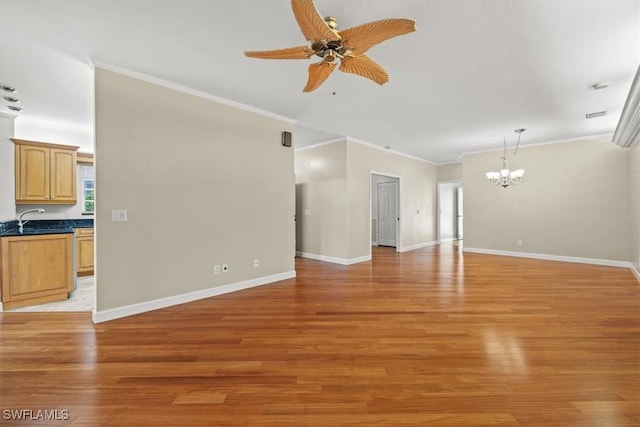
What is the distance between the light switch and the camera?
3.11m

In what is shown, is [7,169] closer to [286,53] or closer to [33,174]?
[33,174]

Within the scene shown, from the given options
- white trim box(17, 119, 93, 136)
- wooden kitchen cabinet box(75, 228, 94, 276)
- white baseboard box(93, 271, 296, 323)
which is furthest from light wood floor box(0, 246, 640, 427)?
white trim box(17, 119, 93, 136)

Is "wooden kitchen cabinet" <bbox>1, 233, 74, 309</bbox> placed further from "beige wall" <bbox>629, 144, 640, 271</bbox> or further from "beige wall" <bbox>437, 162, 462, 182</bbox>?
"beige wall" <bbox>437, 162, 462, 182</bbox>

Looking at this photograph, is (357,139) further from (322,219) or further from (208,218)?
(208,218)

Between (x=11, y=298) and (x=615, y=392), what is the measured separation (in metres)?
6.05

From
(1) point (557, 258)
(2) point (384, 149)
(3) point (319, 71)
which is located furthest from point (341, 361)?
(1) point (557, 258)

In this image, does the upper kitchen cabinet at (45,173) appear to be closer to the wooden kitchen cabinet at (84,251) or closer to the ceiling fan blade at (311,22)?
the wooden kitchen cabinet at (84,251)

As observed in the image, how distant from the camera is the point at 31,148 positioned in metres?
4.61

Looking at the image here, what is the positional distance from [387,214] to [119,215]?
7.33 m

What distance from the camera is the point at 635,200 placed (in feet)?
16.5

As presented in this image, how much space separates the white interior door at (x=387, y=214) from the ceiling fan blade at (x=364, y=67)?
20.9 feet

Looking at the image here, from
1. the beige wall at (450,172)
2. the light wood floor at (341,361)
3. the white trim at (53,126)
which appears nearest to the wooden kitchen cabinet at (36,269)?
the light wood floor at (341,361)

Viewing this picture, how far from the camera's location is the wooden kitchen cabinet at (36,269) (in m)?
3.44

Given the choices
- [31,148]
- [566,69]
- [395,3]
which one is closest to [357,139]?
[566,69]
